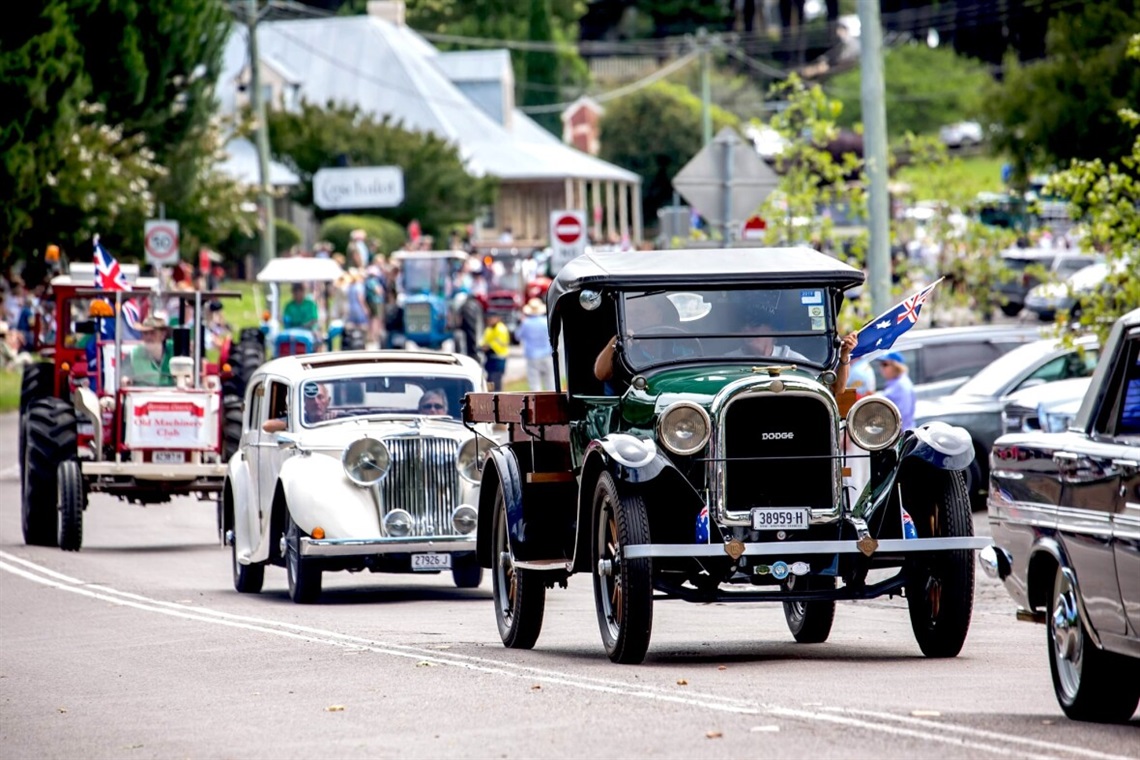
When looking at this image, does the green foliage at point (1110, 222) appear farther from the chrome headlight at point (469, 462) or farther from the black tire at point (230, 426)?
the black tire at point (230, 426)

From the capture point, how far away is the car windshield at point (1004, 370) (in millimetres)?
23203

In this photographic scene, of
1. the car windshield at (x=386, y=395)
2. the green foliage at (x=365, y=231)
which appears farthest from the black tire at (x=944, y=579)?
the green foliage at (x=365, y=231)

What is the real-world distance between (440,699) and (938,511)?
114 inches

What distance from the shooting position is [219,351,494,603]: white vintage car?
16234 mm

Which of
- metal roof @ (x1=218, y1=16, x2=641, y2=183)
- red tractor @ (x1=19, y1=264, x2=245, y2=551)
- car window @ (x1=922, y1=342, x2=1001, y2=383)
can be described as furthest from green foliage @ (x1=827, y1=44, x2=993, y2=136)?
red tractor @ (x1=19, y1=264, x2=245, y2=551)

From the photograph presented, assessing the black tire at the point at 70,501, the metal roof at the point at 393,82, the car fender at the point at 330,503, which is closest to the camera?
the car fender at the point at 330,503

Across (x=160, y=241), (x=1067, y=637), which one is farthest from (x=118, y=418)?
(x=160, y=241)

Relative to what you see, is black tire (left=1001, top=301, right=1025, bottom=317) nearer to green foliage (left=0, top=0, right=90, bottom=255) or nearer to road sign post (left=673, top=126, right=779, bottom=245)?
green foliage (left=0, top=0, right=90, bottom=255)

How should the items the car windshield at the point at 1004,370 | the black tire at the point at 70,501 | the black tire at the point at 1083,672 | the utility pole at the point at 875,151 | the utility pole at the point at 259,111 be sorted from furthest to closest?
1. the utility pole at the point at 259,111
2. the car windshield at the point at 1004,370
3. the utility pole at the point at 875,151
4. the black tire at the point at 70,501
5. the black tire at the point at 1083,672

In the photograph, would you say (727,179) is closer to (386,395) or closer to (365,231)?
(386,395)

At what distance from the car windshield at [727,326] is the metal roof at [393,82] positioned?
7088 cm

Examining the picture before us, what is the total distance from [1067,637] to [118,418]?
44.7 ft

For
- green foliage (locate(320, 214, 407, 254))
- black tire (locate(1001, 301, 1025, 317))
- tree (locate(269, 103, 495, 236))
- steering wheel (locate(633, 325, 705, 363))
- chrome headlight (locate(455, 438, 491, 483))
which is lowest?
chrome headlight (locate(455, 438, 491, 483))

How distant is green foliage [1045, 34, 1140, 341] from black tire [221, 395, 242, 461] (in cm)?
816
